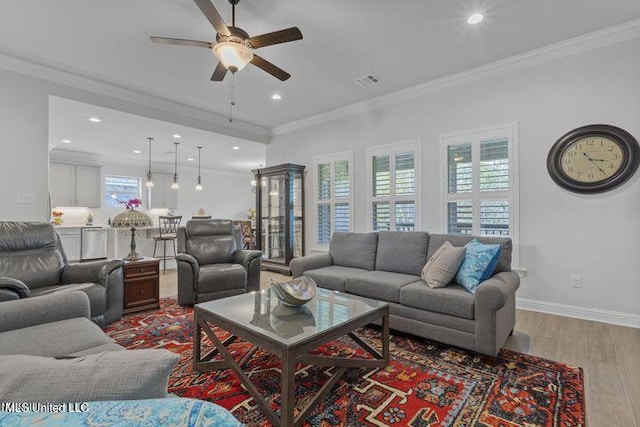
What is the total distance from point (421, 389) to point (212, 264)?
294 cm

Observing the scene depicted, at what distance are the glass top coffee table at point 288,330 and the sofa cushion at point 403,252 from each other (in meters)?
1.14

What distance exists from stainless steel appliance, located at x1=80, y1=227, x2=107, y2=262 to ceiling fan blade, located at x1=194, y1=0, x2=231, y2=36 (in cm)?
685

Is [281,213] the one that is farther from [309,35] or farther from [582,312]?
[582,312]

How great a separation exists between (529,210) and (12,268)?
5124mm

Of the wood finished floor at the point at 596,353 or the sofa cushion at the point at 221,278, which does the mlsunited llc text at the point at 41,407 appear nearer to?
the wood finished floor at the point at 596,353

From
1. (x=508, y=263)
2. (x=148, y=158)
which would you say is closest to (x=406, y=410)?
(x=508, y=263)

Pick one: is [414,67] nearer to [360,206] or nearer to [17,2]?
[360,206]

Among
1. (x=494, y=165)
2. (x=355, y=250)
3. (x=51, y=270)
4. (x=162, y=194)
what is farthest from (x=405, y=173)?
(x=162, y=194)

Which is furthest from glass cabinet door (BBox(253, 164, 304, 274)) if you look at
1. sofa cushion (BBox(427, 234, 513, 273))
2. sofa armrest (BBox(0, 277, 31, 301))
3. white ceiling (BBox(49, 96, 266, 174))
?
sofa armrest (BBox(0, 277, 31, 301))

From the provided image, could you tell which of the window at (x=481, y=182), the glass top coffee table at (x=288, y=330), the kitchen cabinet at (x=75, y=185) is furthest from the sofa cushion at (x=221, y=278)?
the kitchen cabinet at (x=75, y=185)

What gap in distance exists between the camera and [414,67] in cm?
371

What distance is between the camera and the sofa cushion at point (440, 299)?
92.5 inches

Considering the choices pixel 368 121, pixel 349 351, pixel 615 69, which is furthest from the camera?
pixel 368 121

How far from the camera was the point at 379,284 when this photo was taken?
2.89 metres
